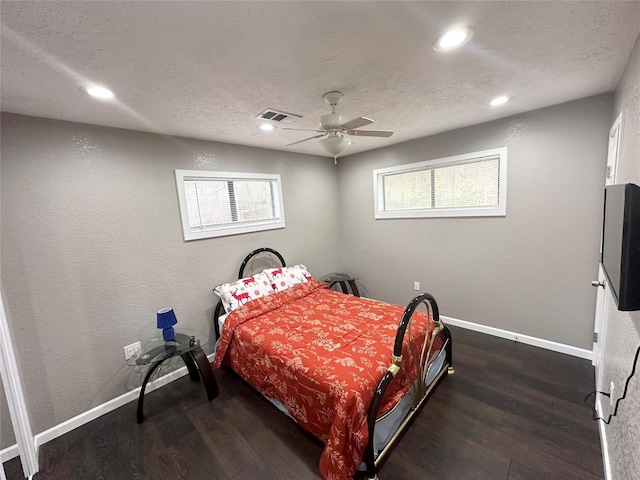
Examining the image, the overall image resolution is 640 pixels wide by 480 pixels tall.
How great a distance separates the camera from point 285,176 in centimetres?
366

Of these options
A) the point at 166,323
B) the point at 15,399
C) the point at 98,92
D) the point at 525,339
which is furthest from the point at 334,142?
the point at 525,339

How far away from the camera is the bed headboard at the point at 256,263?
2979 mm

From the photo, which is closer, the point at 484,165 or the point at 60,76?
the point at 60,76

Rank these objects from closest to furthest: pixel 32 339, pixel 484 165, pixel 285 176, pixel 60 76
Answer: pixel 60 76 → pixel 32 339 → pixel 484 165 → pixel 285 176

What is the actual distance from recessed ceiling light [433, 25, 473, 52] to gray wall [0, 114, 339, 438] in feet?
7.91

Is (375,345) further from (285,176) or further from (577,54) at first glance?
(285,176)

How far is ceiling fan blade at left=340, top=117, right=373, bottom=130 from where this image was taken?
1646 mm

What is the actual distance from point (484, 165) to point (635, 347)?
238 centimetres

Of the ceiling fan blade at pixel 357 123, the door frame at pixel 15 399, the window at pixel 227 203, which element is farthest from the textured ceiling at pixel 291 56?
the door frame at pixel 15 399

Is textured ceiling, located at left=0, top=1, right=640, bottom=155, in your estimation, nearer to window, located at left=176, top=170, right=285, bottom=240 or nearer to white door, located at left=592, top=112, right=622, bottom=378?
white door, located at left=592, top=112, right=622, bottom=378

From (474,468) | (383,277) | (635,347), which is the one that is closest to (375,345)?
(474,468)

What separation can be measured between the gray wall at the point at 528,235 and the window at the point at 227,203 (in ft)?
5.62

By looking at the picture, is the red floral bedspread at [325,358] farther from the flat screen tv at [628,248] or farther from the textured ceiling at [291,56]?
the textured ceiling at [291,56]

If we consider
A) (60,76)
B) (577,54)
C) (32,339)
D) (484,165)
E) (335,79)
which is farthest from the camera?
(484,165)
